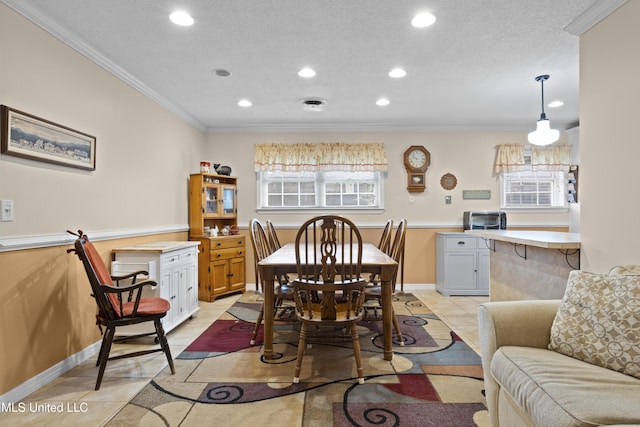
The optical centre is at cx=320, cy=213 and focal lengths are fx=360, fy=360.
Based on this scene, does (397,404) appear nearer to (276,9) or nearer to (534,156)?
(276,9)

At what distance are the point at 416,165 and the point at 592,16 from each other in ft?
9.96

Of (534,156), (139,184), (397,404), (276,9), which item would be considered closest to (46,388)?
(139,184)

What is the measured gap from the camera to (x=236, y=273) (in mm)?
4887

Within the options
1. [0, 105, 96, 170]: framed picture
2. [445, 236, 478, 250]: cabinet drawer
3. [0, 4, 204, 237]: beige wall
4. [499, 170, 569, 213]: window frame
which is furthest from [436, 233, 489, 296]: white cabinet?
[0, 105, 96, 170]: framed picture

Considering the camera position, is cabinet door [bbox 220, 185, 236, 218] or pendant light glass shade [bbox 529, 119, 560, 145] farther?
cabinet door [bbox 220, 185, 236, 218]

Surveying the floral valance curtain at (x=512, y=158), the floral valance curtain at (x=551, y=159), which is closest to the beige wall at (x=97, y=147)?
the floral valance curtain at (x=512, y=158)

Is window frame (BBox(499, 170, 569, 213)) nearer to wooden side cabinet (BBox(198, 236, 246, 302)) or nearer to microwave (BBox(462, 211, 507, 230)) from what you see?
microwave (BBox(462, 211, 507, 230))

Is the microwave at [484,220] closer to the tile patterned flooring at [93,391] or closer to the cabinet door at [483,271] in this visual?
the cabinet door at [483,271]

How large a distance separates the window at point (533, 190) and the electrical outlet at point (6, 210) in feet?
18.0

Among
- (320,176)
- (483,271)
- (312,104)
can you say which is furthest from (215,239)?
(483,271)

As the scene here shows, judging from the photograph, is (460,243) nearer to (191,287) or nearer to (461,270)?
(461,270)

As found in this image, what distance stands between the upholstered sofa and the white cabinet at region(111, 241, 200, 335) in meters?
2.54

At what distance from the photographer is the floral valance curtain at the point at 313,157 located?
17.1 ft

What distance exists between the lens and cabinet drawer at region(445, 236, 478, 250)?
4824mm
